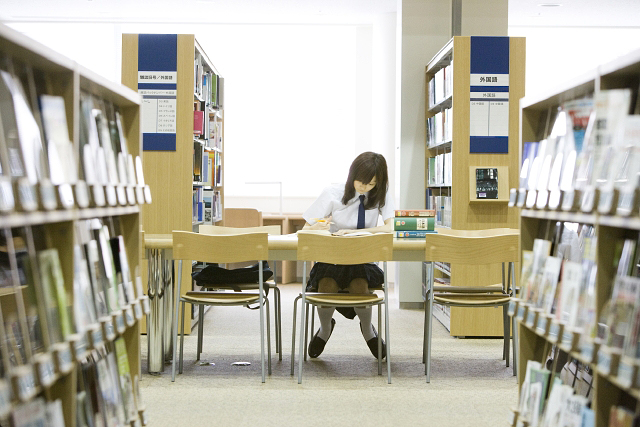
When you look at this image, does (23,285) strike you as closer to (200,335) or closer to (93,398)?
(93,398)

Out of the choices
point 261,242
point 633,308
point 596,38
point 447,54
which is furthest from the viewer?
point 596,38

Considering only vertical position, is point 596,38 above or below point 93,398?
above

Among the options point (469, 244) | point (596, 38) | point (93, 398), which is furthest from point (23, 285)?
point (596, 38)

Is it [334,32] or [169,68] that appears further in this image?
[334,32]

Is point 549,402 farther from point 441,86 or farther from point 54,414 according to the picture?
point 441,86

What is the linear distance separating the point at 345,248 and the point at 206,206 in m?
2.29

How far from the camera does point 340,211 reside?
4.24 m

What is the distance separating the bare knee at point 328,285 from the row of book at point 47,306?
1.97 metres

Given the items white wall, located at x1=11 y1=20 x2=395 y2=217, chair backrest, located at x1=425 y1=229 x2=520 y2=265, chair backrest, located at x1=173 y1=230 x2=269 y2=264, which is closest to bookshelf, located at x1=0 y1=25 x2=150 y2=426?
chair backrest, located at x1=173 y1=230 x2=269 y2=264

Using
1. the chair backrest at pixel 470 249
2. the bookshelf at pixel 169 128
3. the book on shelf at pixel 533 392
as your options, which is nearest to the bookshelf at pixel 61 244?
the book on shelf at pixel 533 392

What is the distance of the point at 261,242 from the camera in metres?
3.26

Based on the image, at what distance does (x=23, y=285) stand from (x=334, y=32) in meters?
7.27

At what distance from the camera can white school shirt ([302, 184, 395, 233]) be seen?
4.18 metres

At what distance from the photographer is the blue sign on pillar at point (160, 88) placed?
4.47 metres
